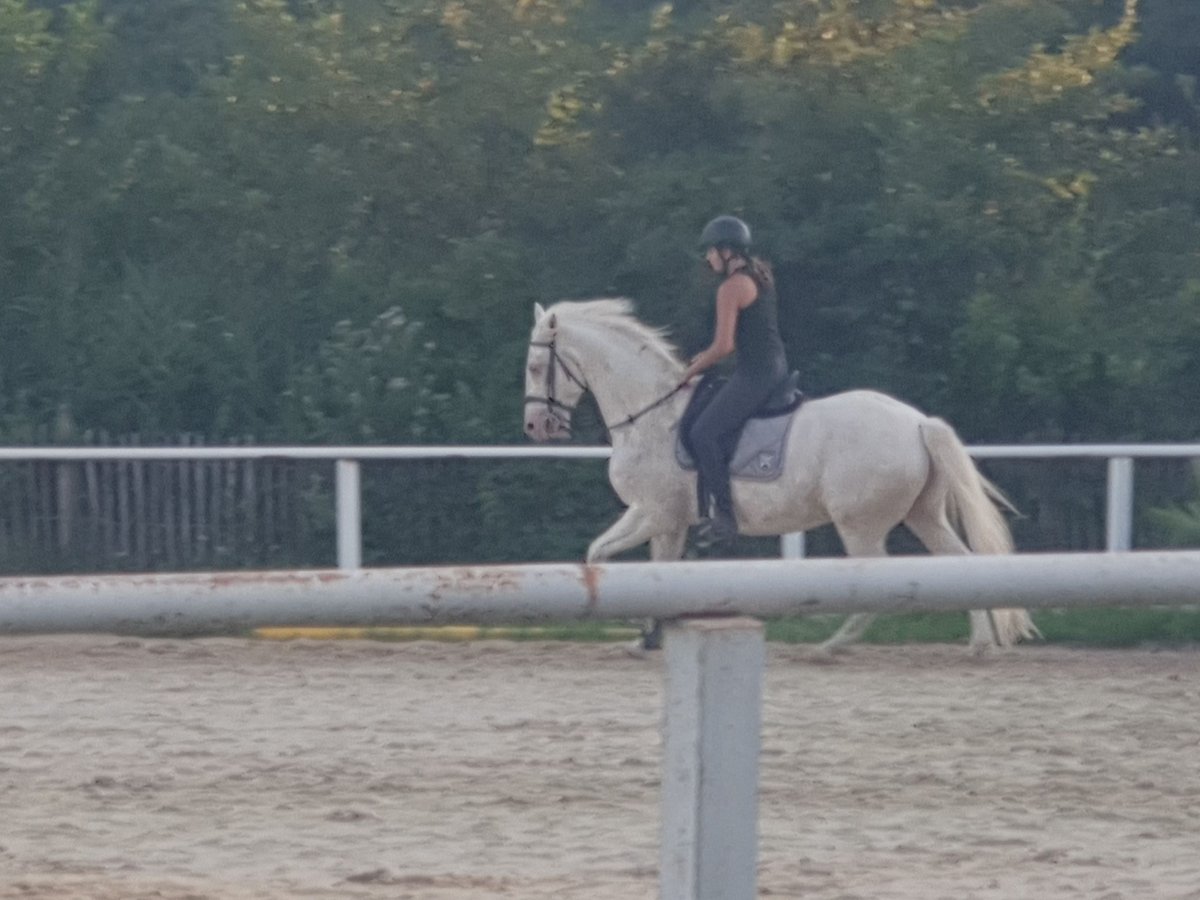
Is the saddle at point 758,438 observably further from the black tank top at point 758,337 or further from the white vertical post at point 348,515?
the white vertical post at point 348,515

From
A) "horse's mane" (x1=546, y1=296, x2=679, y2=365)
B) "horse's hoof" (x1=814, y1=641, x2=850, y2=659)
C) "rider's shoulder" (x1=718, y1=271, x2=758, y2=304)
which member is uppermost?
"rider's shoulder" (x1=718, y1=271, x2=758, y2=304)

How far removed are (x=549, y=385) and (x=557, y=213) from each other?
5180 millimetres

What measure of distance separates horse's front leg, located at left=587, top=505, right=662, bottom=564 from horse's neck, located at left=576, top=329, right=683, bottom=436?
0.49m

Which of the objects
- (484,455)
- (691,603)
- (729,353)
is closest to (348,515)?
(484,455)

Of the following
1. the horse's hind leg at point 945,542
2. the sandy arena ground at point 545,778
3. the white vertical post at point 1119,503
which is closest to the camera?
the sandy arena ground at point 545,778

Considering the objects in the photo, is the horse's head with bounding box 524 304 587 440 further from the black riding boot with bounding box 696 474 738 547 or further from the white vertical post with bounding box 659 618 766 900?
the white vertical post with bounding box 659 618 766 900

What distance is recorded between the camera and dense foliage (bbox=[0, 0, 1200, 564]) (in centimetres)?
1369

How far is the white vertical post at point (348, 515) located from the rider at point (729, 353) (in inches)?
99.5

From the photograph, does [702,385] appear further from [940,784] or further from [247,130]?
[247,130]

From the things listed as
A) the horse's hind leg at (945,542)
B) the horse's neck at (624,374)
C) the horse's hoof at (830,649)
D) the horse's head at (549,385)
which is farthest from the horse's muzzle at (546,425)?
the horse's hind leg at (945,542)

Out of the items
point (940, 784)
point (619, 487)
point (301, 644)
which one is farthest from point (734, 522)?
point (940, 784)

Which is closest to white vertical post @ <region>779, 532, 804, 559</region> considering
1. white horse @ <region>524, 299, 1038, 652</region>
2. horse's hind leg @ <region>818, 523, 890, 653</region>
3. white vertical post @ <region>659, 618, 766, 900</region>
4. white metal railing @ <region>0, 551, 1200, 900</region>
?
white horse @ <region>524, 299, 1038, 652</region>

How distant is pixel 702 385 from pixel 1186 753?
335 centimetres

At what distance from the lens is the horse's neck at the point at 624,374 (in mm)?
9391
